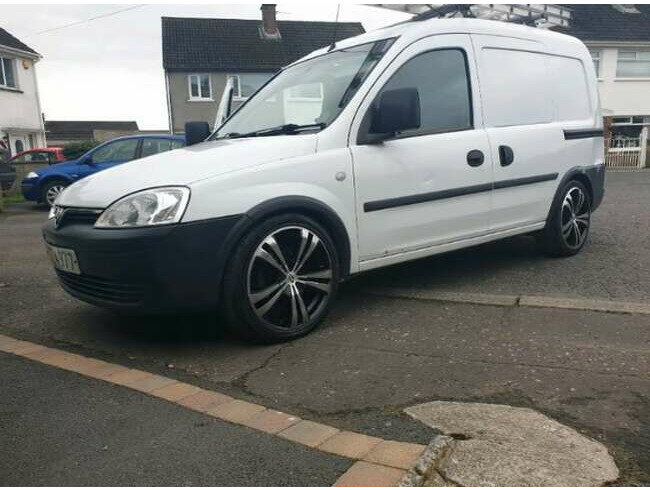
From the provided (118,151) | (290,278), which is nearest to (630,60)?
(118,151)

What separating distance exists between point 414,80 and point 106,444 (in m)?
3.11

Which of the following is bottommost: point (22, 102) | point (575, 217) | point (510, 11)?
point (575, 217)

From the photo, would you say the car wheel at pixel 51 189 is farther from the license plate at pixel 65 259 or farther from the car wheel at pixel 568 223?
the car wheel at pixel 568 223

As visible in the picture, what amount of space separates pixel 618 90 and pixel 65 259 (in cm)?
2997

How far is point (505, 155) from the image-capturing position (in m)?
4.63

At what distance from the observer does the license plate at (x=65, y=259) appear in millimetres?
3377

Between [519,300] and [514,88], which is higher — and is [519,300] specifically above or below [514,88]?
below

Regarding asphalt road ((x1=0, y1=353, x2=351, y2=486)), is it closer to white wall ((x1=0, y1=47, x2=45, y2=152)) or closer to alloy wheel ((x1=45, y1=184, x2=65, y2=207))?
alloy wheel ((x1=45, y1=184, x2=65, y2=207))

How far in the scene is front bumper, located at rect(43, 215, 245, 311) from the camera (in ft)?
10.1

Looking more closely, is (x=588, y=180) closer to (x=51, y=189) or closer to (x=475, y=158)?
(x=475, y=158)

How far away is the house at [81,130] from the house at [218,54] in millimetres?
19161

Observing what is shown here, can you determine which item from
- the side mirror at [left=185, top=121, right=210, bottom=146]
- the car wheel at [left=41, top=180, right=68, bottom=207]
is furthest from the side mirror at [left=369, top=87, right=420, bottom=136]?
the car wheel at [left=41, top=180, right=68, bottom=207]

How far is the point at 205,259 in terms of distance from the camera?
318 centimetres

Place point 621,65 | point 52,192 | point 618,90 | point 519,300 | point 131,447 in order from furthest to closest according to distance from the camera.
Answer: point 621,65
point 618,90
point 52,192
point 519,300
point 131,447
